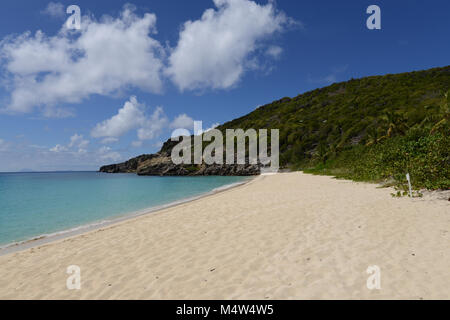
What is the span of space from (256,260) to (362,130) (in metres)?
74.9

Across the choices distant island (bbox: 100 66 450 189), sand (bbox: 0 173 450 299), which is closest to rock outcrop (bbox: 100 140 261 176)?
distant island (bbox: 100 66 450 189)

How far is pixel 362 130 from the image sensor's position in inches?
2717

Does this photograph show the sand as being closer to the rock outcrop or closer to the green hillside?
the green hillside

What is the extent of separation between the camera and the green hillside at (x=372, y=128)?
1356 cm

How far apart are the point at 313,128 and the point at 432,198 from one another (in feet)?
268

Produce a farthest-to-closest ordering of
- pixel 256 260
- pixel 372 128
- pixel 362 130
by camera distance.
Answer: pixel 362 130
pixel 372 128
pixel 256 260

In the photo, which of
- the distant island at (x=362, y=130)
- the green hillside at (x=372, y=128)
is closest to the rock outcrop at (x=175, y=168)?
the distant island at (x=362, y=130)

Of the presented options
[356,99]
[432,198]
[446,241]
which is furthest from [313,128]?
[446,241]

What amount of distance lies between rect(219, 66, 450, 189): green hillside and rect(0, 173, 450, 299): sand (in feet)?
15.6

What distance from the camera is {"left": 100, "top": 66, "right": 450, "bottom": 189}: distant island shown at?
13.9 metres

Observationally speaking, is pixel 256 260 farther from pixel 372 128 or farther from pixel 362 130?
pixel 362 130

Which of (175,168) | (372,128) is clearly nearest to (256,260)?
(372,128)

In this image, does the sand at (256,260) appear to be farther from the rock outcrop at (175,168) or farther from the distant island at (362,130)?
the rock outcrop at (175,168)
